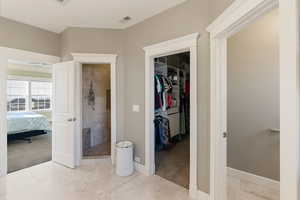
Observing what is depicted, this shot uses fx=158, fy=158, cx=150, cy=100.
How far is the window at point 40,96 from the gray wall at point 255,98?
7237 millimetres

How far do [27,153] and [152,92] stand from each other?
3.31m

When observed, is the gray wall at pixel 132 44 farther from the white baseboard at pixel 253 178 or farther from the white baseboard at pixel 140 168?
the white baseboard at pixel 253 178

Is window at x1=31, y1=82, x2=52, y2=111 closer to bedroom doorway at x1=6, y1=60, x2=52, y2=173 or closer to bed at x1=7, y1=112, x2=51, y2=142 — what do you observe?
bedroom doorway at x1=6, y1=60, x2=52, y2=173

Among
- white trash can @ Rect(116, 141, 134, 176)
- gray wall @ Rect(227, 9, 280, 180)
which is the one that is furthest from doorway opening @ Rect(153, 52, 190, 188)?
gray wall @ Rect(227, 9, 280, 180)

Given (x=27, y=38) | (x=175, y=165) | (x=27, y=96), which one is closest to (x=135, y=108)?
(x=175, y=165)

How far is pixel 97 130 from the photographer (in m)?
4.16

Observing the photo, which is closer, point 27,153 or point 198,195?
point 198,195

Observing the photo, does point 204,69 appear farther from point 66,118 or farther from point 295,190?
point 66,118

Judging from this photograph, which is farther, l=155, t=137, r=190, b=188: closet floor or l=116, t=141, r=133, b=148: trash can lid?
l=116, t=141, r=133, b=148: trash can lid

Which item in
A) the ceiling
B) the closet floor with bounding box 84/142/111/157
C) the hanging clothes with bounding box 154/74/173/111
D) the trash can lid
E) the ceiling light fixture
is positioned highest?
the ceiling

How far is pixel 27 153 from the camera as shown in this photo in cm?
363

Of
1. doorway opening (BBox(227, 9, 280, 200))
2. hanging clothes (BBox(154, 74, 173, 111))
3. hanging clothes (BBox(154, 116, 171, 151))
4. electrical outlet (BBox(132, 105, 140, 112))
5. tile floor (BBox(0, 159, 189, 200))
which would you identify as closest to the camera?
tile floor (BBox(0, 159, 189, 200))

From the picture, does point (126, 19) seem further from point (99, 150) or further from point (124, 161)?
point (99, 150)

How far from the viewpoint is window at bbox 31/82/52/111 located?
650 cm
